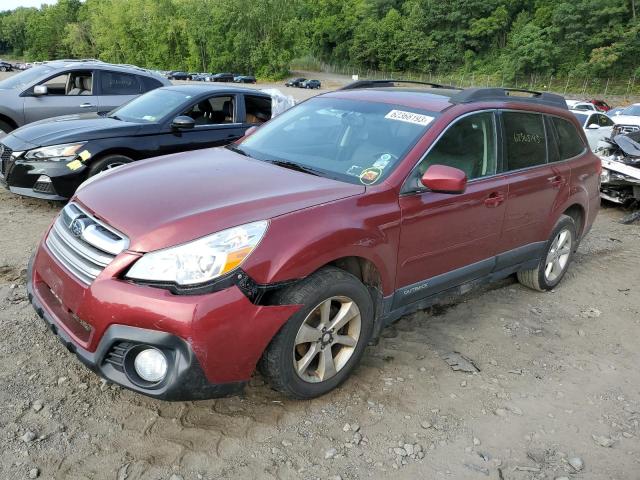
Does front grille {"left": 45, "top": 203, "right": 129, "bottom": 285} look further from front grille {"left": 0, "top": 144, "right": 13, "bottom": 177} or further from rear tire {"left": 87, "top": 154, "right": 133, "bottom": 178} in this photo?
front grille {"left": 0, "top": 144, "right": 13, "bottom": 177}

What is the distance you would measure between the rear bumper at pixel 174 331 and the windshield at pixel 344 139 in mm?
1133

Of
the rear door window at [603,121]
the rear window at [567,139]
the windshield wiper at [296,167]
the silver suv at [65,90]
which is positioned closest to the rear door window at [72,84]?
the silver suv at [65,90]

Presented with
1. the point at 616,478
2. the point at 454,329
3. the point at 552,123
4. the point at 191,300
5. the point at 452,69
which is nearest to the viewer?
the point at 191,300

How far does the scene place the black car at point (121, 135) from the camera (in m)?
5.80

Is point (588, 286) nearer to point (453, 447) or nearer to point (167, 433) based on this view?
point (453, 447)

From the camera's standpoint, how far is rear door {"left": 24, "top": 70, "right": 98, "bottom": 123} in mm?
8188

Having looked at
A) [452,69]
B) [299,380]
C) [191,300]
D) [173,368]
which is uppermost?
[191,300]

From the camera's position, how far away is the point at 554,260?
485cm

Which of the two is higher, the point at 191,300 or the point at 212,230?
the point at 212,230

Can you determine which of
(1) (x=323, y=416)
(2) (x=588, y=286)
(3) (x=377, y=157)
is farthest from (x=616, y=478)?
(2) (x=588, y=286)

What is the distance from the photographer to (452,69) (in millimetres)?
85812

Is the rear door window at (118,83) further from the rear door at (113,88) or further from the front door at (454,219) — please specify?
the front door at (454,219)

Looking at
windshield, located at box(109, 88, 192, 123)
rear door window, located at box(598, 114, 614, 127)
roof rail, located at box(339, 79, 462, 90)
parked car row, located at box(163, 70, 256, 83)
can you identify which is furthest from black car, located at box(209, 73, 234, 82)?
roof rail, located at box(339, 79, 462, 90)

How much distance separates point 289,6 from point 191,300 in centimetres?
7915
